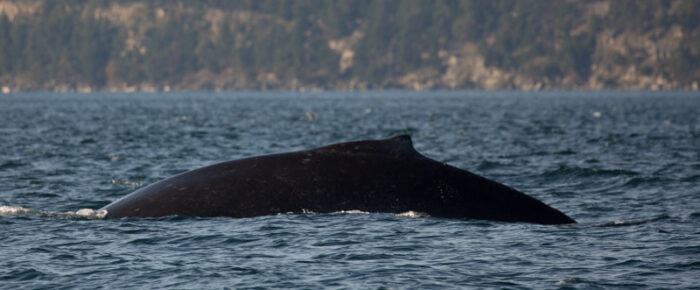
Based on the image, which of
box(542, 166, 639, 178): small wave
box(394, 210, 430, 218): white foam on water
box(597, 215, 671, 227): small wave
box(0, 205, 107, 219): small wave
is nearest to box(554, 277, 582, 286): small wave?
box(394, 210, 430, 218): white foam on water

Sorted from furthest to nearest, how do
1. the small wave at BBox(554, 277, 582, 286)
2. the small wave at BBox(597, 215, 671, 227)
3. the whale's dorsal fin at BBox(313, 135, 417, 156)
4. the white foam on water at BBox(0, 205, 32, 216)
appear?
the white foam on water at BBox(0, 205, 32, 216) < the small wave at BBox(597, 215, 671, 227) < the whale's dorsal fin at BBox(313, 135, 417, 156) < the small wave at BBox(554, 277, 582, 286)

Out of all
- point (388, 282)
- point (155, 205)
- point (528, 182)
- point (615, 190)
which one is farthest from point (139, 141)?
→ point (388, 282)

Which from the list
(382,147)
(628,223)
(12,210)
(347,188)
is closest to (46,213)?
(12,210)

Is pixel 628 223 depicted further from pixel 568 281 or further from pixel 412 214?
pixel 568 281

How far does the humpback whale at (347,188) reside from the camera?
1364 centimetres

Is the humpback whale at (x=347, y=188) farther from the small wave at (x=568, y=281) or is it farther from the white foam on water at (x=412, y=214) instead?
the small wave at (x=568, y=281)

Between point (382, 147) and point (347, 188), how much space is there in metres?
0.80

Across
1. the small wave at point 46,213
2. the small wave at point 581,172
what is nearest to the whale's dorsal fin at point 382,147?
the small wave at point 46,213

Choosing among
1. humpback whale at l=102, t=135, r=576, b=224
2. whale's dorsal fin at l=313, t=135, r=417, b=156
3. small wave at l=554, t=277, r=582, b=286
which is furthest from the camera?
whale's dorsal fin at l=313, t=135, r=417, b=156

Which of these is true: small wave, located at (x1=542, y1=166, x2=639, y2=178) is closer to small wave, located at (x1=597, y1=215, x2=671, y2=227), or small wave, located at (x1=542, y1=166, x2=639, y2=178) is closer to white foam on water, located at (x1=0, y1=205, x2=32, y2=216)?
small wave, located at (x1=597, y1=215, x2=671, y2=227)

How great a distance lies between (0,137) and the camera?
44.5 meters

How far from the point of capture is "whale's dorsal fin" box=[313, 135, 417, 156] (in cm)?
1383

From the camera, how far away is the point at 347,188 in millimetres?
13711

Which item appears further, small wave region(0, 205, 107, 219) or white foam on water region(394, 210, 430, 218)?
small wave region(0, 205, 107, 219)
